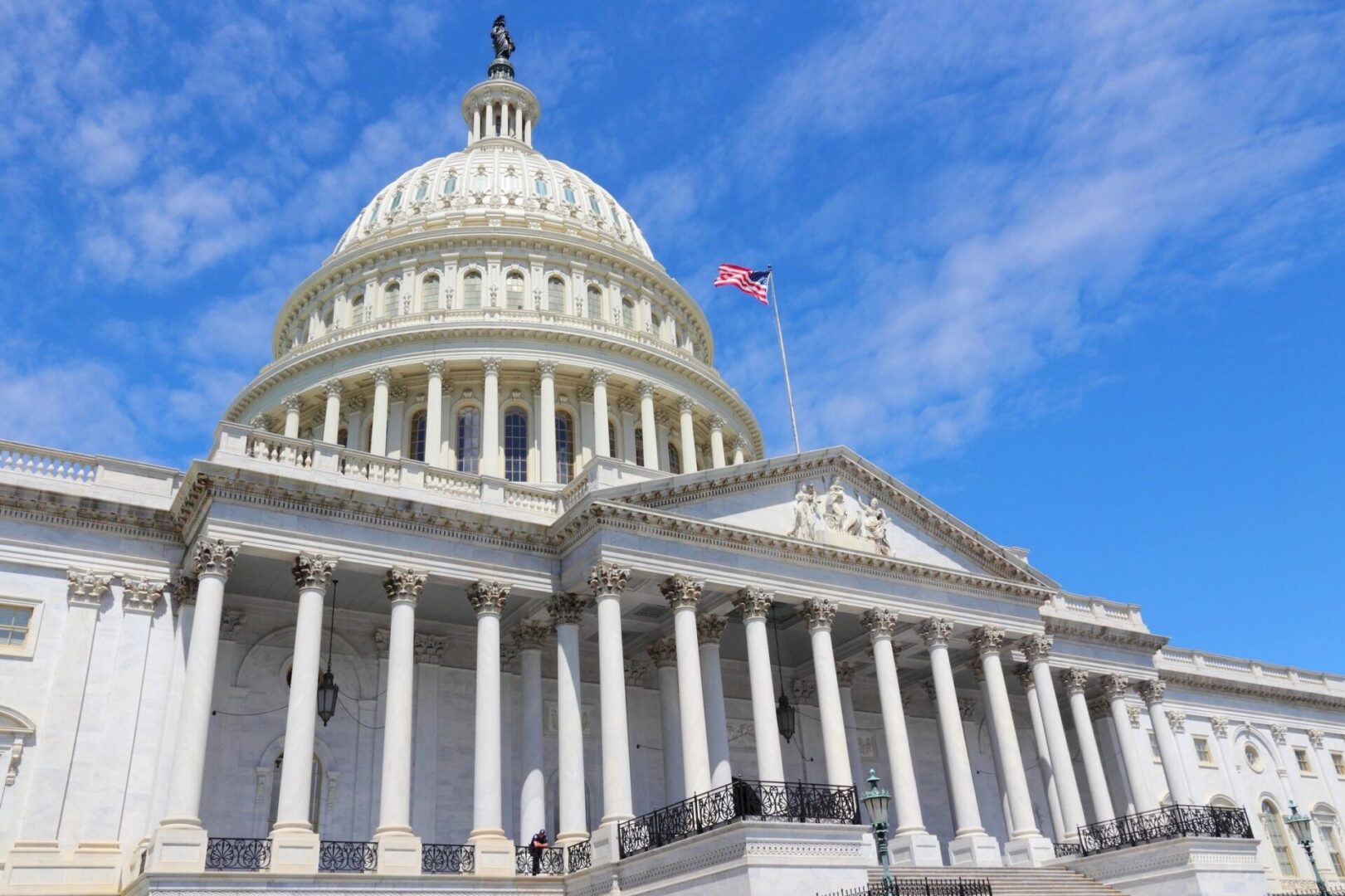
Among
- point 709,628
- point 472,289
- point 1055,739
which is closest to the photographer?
point 709,628

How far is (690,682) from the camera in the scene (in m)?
27.9

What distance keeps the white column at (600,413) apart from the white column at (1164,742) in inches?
898

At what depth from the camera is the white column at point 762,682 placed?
28.1m

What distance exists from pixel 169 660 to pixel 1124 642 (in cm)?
3241

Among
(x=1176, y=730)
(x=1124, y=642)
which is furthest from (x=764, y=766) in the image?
(x=1176, y=730)

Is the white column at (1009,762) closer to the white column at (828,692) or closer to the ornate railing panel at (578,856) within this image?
the white column at (828,692)

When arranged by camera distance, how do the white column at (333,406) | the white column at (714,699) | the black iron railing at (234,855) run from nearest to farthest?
the black iron railing at (234,855) → the white column at (714,699) → the white column at (333,406)

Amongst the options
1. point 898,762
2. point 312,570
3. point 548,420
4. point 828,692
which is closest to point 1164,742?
point 898,762

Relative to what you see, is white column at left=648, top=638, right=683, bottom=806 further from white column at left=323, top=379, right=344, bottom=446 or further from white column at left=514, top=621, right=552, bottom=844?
white column at left=323, top=379, right=344, bottom=446

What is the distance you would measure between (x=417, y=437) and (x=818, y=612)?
22.8m

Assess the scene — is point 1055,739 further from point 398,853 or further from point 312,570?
point 312,570

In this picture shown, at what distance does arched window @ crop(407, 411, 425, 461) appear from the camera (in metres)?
47.1

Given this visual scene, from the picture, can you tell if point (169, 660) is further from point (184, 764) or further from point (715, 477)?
point (715, 477)

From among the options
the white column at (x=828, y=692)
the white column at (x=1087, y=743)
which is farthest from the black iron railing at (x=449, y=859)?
the white column at (x=1087, y=743)
